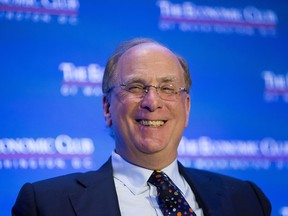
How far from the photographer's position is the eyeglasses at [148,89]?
8.19 ft

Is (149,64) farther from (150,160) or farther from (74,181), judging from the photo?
(74,181)

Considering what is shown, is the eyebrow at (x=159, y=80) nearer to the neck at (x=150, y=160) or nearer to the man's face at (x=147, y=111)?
the man's face at (x=147, y=111)

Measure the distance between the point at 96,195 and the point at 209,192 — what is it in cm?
55

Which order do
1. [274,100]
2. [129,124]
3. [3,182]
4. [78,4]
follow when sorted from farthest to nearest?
[274,100] → [78,4] → [3,182] → [129,124]

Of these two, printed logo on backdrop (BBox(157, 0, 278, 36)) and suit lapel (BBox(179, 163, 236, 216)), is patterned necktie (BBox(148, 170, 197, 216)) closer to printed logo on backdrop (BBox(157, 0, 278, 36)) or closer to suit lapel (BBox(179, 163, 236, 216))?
suit lapel (BBox(179, 163, 236, 216))

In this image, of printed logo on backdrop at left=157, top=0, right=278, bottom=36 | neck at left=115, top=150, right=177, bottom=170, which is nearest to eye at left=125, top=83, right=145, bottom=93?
neck at left=115, top=150, right=177, bottom=170

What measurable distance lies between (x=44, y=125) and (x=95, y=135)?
0.29m

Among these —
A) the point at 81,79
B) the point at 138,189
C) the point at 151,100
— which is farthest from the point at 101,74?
the point at 138,189

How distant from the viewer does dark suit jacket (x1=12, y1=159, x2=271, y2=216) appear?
2.33 meters

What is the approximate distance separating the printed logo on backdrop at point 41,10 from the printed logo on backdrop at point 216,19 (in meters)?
0.56

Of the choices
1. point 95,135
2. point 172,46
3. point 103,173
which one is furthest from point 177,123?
point 172,46

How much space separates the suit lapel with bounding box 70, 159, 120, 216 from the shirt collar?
0.05 m

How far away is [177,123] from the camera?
254 centimetres

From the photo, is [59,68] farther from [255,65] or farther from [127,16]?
[255,65]
